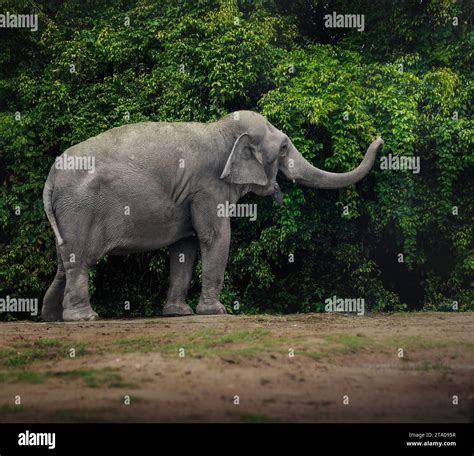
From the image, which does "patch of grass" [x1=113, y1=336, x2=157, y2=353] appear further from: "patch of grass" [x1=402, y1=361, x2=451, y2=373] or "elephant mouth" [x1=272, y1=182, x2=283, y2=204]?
"elephant mouth" [x1=272, y1=182, x2=283, y2=204]

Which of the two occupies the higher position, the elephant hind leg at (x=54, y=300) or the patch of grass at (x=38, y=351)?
the elephant hind leg at (x=54, y=300)

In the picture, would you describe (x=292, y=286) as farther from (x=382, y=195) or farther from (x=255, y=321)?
(x=255, y=321)

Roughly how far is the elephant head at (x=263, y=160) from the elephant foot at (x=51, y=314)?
3.15 meters

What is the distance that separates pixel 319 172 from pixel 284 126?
1.60 meters

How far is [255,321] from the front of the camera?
1434 cm

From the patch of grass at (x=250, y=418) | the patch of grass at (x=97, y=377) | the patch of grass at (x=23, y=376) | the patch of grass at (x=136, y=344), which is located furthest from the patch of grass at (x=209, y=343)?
the patch of grass at (x=250, y=418)

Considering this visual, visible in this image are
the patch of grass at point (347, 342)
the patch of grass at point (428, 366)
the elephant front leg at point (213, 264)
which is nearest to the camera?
the patch of grass at point (428, 366)

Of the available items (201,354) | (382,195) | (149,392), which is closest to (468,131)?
(382,195)

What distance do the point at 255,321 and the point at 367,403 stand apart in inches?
197

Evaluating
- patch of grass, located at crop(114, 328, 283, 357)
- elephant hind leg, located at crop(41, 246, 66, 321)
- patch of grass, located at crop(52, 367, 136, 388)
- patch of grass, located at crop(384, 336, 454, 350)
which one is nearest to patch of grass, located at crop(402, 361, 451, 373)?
patch of grass, located at crop(384, 336, 454, 350)

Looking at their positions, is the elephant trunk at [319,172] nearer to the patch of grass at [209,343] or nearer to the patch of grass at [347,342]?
the patch of grass at [209,343]

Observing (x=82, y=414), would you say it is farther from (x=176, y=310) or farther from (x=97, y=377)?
(x=176, y=310)

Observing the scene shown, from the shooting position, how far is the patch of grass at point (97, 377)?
9742 mm

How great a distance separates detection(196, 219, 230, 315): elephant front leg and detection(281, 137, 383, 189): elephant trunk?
1425mm
